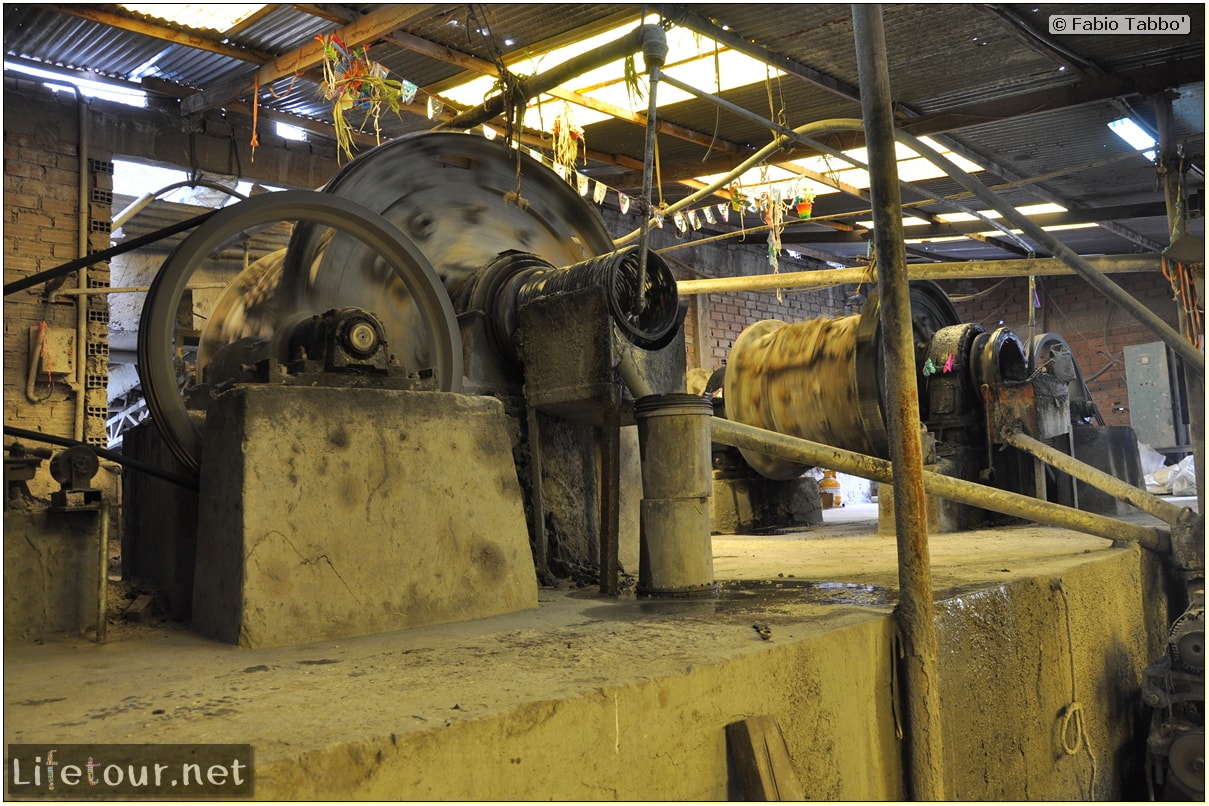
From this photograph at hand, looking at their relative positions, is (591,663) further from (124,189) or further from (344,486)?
(124,189)

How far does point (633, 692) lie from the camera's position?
217 cm

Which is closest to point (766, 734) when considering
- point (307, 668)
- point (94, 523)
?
point (307, 668)

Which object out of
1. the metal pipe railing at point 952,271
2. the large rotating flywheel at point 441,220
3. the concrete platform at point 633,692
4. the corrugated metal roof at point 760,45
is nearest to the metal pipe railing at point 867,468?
the concrete platform at point 633,692

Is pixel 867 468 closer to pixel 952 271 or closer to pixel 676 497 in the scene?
pixel 676 497

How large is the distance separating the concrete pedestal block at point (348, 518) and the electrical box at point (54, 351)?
493cm

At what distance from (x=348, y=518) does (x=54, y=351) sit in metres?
5.38

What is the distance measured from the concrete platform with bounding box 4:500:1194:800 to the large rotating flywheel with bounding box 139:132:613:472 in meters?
1.07

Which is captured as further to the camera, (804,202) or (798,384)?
(804,202)

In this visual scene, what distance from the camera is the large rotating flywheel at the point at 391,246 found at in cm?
315

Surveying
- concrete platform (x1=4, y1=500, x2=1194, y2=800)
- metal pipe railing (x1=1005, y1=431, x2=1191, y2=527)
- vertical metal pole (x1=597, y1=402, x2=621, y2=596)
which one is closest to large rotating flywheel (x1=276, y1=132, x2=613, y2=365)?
vertical metal pole (x1=597, y1=402, x2=621, y2=596)

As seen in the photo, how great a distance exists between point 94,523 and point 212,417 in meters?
0.53

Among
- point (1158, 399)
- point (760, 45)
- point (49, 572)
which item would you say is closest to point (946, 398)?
point (760, 45)

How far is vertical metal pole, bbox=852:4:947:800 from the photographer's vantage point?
2936 mm
